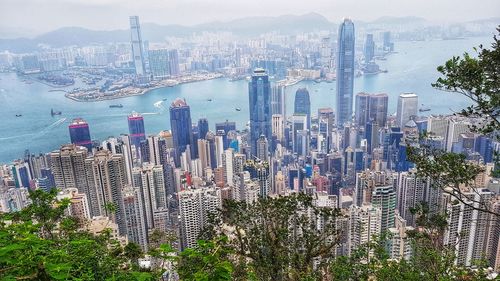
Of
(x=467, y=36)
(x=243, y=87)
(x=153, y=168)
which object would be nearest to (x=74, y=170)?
(x=153, y=168)

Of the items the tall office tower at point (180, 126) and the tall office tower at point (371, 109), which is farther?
the tall office tower at point (371, 109)

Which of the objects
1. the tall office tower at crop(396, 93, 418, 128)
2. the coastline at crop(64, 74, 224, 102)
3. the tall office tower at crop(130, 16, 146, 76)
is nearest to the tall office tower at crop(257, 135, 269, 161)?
the tall office tower at crop(396, 93, 418, 128)

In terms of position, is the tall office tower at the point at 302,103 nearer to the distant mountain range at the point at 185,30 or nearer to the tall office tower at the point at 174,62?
the distant mountain range at the point at 185,30

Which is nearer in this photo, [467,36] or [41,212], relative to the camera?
[41,212]

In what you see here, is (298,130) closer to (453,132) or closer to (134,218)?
(453,132)

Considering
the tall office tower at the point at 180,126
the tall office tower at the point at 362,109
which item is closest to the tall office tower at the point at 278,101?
the tall office tower at the point at 362,109

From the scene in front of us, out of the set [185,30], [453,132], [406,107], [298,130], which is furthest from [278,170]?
[185,30]

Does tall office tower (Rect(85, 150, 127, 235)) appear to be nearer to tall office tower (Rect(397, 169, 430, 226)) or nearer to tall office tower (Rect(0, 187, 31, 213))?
tall office tower (Rect(0, 187, 31, 213))

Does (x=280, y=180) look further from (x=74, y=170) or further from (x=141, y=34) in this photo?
(x=141, y=34)
